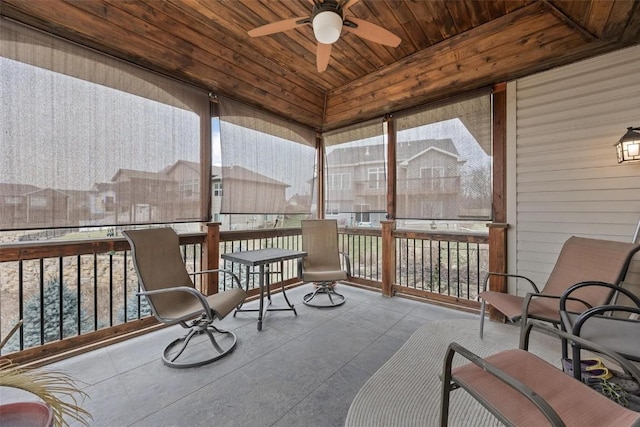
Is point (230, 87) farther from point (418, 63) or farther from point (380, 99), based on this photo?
point (418, 63)

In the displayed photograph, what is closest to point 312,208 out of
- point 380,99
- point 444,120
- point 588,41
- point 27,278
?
point 380,99

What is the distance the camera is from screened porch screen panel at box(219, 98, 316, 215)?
10.8 ft

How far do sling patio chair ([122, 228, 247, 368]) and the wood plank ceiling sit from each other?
1.71 meters

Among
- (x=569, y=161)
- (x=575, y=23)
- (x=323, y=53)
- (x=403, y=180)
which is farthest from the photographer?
(x=403, y=180)

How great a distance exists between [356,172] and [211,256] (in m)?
2.44

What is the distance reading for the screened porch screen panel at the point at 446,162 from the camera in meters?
3.06

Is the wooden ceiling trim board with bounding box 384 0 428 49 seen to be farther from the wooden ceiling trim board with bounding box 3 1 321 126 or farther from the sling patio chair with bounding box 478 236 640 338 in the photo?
the sling patio chair with bounding box 478 236 640 338

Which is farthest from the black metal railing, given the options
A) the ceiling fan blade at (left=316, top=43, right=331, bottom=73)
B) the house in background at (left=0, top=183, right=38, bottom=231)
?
the ceiling fan blade at (left=316, top=43, right=331, bottom=73)

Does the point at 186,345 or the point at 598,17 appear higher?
the point at 598,17

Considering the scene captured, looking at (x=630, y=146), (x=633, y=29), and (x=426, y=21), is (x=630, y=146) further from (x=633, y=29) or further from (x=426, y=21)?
(x=426, y=21)

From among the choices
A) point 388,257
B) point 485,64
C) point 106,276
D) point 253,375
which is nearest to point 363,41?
point 485,64

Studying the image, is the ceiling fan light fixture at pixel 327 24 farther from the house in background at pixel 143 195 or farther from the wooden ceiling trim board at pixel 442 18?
the house in background at pixel 143 195

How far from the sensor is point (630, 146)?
2121 millimetres

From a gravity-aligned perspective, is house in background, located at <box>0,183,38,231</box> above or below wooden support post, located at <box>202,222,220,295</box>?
above
